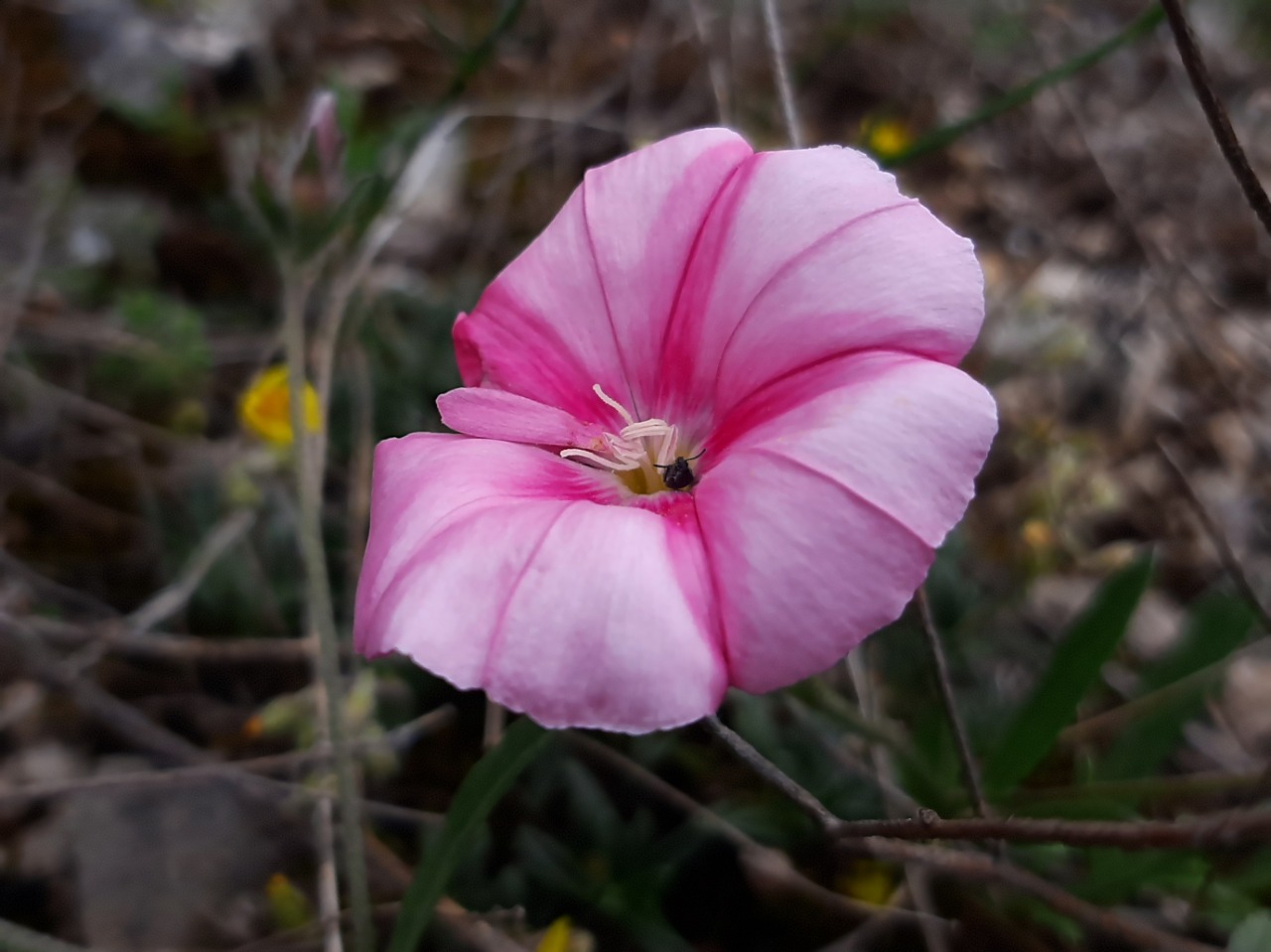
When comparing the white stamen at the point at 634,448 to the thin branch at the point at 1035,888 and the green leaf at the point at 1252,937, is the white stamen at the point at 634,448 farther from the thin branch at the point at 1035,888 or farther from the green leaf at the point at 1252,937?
the green leaf at the point at 1252,937

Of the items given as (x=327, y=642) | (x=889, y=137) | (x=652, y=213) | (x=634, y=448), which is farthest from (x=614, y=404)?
(x=889, y=137)

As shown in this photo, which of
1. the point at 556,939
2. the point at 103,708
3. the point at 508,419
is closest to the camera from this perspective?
the point at 508,419

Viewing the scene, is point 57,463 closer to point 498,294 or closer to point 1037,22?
point 498,294

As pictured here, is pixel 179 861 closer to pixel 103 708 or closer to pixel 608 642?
pixel 103 708

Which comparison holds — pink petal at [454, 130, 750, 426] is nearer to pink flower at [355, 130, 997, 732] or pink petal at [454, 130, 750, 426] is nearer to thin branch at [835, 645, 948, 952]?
pink flower at [355, 130, 997, 732]

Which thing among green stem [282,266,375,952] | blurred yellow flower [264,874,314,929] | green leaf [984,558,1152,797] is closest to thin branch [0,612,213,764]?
blurred yellow flower [264,874,314,929]
